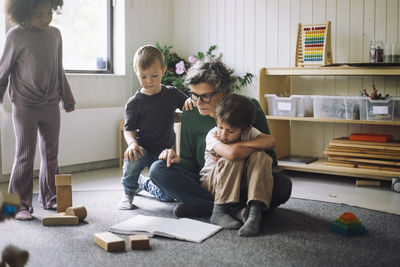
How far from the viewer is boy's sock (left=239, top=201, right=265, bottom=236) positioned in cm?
210

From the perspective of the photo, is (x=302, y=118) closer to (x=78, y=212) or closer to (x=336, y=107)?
(x=336, y=107)

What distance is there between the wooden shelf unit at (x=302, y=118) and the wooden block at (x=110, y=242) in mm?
1802

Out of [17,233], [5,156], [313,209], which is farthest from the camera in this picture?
[5,156]

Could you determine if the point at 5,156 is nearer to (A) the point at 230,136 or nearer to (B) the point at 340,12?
(A) the point at 230,136

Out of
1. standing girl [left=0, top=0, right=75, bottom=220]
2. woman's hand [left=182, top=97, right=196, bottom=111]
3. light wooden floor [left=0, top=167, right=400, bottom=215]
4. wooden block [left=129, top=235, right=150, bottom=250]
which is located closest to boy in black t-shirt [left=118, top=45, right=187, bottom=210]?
woman's hand [left=182, top=97, right=196, bottom=111]

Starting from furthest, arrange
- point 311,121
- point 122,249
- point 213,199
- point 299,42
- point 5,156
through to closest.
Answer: point 311,121 → point 299,42 → point 5,156 → point 213,199 → point 122,249

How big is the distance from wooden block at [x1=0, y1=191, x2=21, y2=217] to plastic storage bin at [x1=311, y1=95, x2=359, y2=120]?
252cm

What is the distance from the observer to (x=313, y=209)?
2.59 m

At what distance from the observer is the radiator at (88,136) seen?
3561 millimetres

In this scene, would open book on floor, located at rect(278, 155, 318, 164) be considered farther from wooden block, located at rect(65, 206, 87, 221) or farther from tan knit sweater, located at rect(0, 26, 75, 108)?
tan knit sweater, located at rect(0, 26, 75, 108)

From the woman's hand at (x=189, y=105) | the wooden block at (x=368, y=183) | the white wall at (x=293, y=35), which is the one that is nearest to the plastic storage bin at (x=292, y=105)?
the white wall at (x=293, y=35)

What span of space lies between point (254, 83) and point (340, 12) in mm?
857

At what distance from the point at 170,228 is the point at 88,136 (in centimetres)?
178

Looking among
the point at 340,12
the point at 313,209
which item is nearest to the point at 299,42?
the point at 340,12
